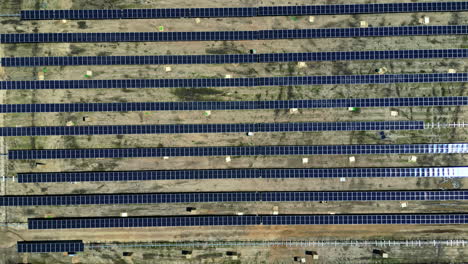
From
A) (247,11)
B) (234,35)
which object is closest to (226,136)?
(234,35)

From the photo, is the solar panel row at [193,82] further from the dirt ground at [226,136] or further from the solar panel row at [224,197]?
the solar panel row at [224,197]

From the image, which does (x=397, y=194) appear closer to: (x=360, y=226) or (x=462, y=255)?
(x=360, y=226)

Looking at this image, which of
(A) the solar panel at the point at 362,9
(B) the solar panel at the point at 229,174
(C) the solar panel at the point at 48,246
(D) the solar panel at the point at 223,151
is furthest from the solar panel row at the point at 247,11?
(C) the solar panel at the point at 48,246

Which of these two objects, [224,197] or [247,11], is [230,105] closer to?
[224,197]

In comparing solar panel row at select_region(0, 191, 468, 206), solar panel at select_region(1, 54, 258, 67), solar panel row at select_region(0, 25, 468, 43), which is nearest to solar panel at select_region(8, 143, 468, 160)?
solar panel row at select_region(0, 191, 468, 206)

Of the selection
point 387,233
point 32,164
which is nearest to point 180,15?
point 32,164

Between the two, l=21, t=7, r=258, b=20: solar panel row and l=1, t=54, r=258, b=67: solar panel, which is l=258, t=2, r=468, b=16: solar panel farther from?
l=1, t=54, r=258, b=67: solar panel

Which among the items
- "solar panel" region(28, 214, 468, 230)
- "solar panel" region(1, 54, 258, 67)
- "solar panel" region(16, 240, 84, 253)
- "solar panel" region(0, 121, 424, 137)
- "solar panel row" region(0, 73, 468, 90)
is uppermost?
"solar panel" region(1, 54, 258, 67)
